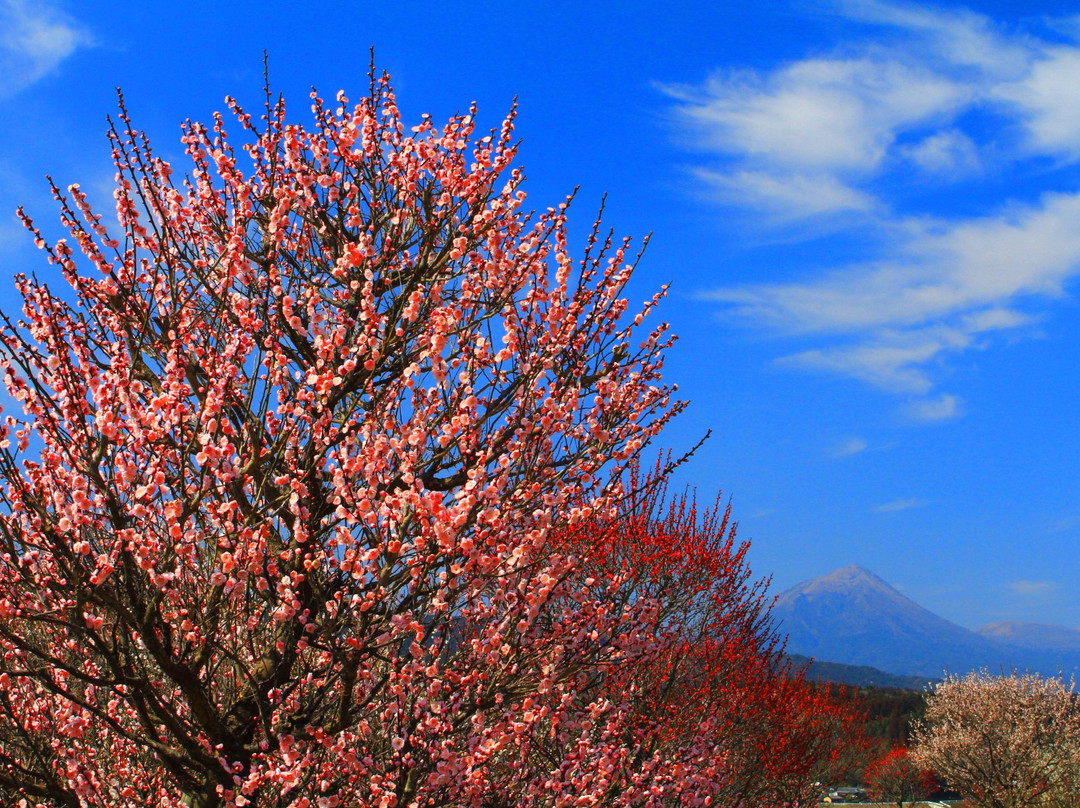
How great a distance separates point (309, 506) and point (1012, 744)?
86.4ft

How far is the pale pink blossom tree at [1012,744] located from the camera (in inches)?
931

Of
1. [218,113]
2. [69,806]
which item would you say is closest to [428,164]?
[218,113]

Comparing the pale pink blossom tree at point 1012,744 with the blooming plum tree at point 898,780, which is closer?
the pale pink blossom tree at point 1012,744

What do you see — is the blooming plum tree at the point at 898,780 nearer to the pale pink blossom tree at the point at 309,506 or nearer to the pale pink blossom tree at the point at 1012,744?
the pale pink blossom tree at the point at 1012,744

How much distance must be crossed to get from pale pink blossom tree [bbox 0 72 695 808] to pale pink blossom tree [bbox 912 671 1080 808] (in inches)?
889

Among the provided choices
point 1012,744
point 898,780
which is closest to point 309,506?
point 1012,744

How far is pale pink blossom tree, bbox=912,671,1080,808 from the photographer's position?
77.6 feet

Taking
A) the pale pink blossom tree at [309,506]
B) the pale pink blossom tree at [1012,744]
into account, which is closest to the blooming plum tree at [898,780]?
the pale pink blossom tree at [1012,744]

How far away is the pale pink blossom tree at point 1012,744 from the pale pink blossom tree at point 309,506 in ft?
74.1

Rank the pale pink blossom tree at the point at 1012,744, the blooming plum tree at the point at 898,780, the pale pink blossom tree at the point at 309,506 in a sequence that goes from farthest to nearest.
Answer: the blooming plum tree at the point at 898,780 < the pale pink blossom tree at the point at 1012,744 < the pale pink blossom tree at the point at 309,506

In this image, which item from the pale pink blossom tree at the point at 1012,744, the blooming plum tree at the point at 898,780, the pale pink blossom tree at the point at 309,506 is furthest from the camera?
the blooming plum tree at the point at 898,780

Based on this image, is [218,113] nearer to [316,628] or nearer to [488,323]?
[488,323]

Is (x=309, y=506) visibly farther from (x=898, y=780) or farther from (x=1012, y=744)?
(x=898, y=780)

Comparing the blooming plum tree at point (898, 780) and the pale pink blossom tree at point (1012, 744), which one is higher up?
the pale pink blossom tree at point (1012, 744)
